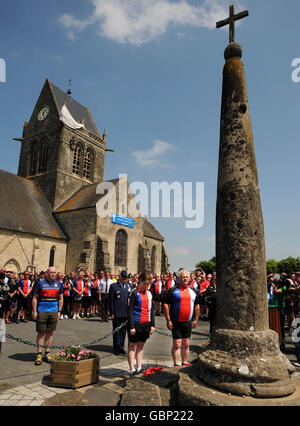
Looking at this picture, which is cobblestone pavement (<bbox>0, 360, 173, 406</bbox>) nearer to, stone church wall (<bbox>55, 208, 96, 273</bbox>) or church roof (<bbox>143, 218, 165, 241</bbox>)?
stone church wall (<bbox>55, 208, 96, 273</bbox>)

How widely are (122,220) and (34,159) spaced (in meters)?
14.2

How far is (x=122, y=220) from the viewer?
27.3 m

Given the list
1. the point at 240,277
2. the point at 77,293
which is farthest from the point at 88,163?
the point at 240,277

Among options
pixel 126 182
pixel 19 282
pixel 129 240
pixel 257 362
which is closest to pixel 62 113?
pixel 126 182

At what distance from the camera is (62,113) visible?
108ft

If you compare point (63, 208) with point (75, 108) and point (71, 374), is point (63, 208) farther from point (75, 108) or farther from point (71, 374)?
point (71, 374)

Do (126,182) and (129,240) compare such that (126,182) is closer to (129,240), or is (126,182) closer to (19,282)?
(129,240)

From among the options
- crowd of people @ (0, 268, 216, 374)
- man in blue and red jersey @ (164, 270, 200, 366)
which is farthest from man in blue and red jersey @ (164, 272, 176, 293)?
man in blue and red jersey @ (164, 270, 200, 366)

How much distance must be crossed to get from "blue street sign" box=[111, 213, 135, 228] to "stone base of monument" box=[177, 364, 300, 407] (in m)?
23.6

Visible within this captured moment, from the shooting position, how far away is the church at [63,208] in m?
23.6

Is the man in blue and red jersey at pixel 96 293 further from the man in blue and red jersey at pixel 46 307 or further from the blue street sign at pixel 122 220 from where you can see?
the blue street sign at pixel 122 220
